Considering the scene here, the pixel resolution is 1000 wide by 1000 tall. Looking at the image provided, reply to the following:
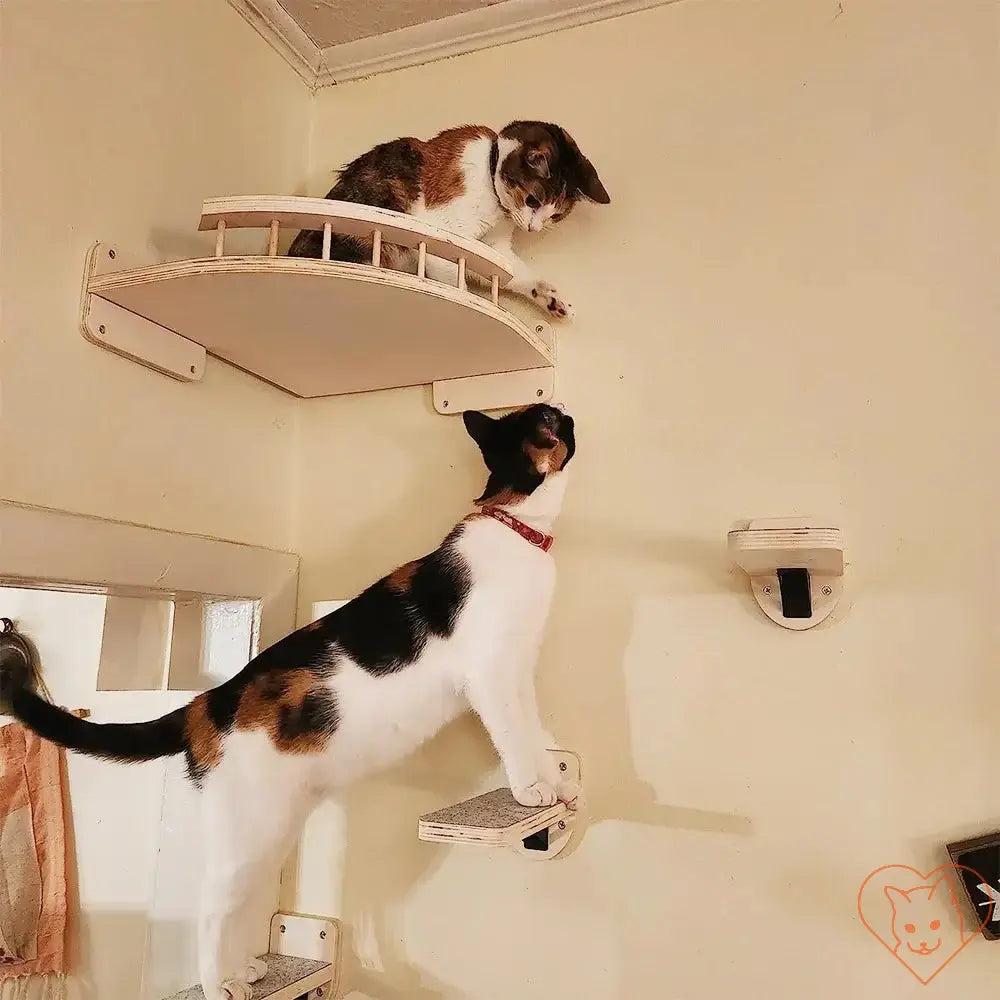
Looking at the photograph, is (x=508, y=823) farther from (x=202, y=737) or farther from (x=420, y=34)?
(x=420, y=34)

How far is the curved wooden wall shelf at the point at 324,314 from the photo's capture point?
901 millimetres

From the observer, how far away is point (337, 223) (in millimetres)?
927

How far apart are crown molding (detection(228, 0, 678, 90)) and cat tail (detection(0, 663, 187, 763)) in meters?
0.99

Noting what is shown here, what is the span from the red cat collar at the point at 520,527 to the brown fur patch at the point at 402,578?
11 cm

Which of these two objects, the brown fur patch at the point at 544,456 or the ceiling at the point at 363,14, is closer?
the brown fur patch at the point at 544,456

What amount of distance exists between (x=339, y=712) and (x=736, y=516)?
53 centimetres

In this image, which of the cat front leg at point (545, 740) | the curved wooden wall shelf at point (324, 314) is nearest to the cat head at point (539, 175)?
the curved wooden wall shelf at point (324, 314)

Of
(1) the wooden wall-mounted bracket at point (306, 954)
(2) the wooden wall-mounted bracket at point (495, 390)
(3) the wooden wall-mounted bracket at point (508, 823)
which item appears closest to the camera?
(3) the wooden wall-mounted bracket at point (508, 823)

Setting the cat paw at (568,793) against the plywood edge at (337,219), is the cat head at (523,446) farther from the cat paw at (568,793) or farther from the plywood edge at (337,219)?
the cat paw at (568,793)

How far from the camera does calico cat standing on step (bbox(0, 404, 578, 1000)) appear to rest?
89 cm

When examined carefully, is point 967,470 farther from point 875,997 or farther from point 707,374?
point 875,997

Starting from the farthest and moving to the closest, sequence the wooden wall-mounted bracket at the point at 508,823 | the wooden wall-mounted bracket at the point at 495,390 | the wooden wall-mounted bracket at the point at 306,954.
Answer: the wooden wall-mounted bracket at the point at 495,390, the wooden wall-mounted bracket at the point at 306,954, the wooden wall-mounted bracket at the point at 508,823

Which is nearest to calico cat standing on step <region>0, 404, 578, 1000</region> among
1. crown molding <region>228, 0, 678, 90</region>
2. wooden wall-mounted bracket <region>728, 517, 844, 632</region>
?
wooden wall-mounted bracket <region>728, 517, 844, 632</region>

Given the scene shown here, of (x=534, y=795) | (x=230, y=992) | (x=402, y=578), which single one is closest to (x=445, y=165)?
(x=402, y=578)
